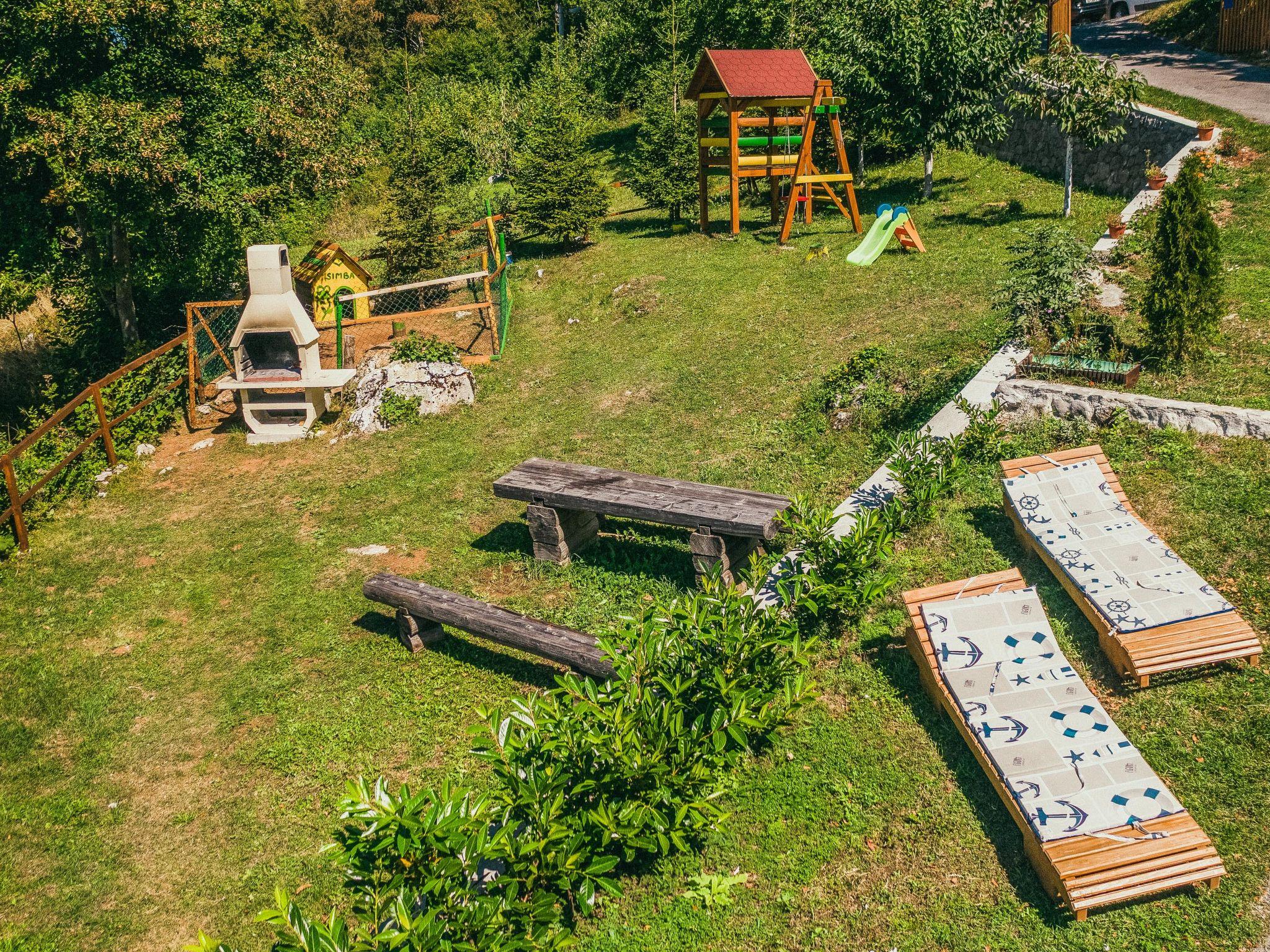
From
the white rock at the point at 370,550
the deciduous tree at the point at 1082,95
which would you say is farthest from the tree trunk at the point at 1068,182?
the white rock at the point at 370,550

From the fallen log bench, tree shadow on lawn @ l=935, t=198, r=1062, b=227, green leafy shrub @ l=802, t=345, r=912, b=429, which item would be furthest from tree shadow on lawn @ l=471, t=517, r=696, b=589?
tree shadow on lawn @ l=935, t=198, r=1062, b=227

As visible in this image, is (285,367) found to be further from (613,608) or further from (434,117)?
(434,117)

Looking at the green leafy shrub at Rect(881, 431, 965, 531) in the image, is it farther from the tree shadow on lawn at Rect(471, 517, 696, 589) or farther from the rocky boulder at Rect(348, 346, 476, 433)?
the rocky boulder at Rect(348, 346, 476, 433)

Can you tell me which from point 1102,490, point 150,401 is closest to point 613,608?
point 1102,490

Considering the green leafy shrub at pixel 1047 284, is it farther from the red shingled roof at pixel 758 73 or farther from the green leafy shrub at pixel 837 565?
the red shingled roof at pixel 758 73

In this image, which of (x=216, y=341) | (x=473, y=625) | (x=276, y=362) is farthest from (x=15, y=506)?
(x=473, y=625)
